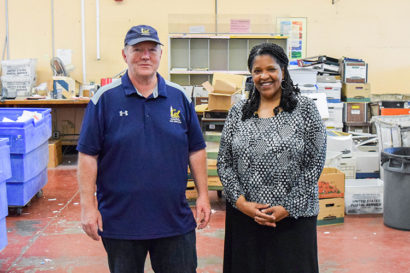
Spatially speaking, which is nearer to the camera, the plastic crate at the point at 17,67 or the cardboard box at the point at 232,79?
the cardboard box at the point at 232,79

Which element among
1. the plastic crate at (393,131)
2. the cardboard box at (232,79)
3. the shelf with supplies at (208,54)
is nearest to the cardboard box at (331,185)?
the plastic crate at (393,131)

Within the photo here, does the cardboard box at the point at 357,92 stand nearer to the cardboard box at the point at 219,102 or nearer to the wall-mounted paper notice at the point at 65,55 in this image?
the cardboard box at the point at 219,102

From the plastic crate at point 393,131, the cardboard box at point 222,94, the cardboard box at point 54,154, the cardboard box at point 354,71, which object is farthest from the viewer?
the cardboard box at point 354,71

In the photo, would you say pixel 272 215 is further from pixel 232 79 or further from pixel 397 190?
pixel 232 79

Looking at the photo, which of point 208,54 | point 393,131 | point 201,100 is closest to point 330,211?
point 393,131

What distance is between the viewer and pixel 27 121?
4527mm

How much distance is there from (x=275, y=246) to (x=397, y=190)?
246cm

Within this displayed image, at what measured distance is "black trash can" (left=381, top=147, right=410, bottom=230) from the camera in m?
4.08

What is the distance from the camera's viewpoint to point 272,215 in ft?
6.63

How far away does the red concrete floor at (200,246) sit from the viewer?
11.2 feet

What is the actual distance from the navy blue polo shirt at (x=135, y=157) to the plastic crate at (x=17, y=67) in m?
6.43

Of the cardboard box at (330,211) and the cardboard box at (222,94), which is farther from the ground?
the cardboard box at (222,94)

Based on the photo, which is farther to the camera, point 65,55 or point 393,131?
point 65,55

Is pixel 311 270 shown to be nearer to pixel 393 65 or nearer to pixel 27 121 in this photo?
pixel 27 121
